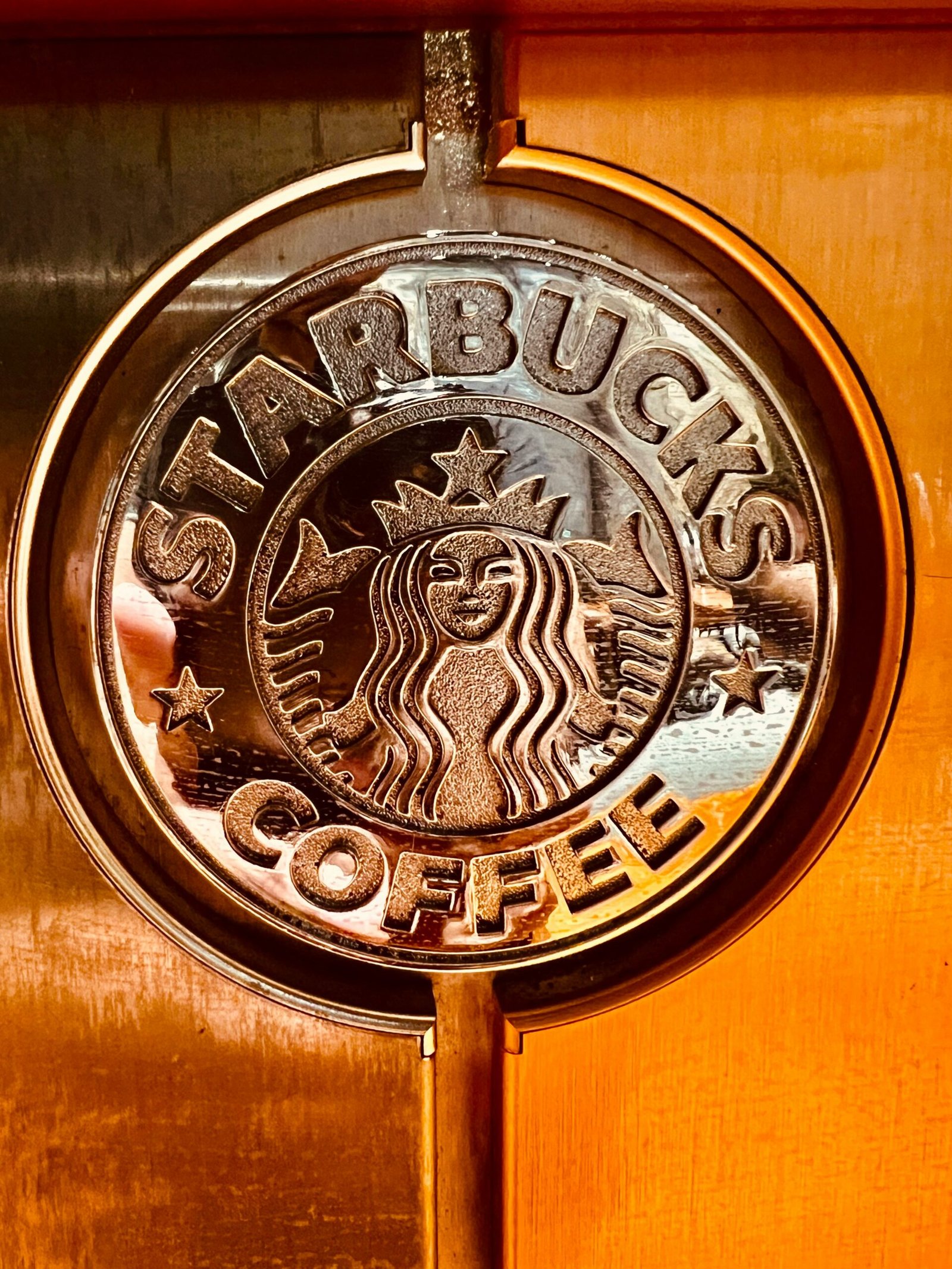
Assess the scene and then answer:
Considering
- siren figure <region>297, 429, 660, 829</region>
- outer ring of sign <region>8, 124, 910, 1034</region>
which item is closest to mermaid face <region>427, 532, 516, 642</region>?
siren figure <region>297, 429, 660, 829</region>

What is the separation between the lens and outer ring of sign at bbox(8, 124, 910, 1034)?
1.87ft

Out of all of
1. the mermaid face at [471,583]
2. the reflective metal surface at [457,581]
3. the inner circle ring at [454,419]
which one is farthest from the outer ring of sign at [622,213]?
the mermaid face at [471,583]

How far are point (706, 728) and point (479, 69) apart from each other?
1.65 ft

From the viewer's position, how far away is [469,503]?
60cm

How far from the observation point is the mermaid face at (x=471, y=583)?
607mm

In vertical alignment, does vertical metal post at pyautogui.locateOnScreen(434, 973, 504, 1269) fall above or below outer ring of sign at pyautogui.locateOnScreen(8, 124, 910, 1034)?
below

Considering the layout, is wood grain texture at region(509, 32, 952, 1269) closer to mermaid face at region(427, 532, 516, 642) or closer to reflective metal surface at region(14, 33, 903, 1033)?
reflective metal surface at region(14, 33, 903, 1033)

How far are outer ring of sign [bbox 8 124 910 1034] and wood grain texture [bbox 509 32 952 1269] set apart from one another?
18mm

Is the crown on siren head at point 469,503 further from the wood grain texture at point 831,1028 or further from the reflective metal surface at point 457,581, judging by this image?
the wood grain texture at point 831,1028

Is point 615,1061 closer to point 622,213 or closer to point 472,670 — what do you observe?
point 472,670

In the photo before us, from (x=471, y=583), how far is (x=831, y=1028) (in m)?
0.46

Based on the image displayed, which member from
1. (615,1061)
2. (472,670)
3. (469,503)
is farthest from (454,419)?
(615,1061)

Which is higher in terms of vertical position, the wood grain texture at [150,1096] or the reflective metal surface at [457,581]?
the reflective metal surface at [457,581]

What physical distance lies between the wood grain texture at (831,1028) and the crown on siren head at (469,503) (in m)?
0.24
